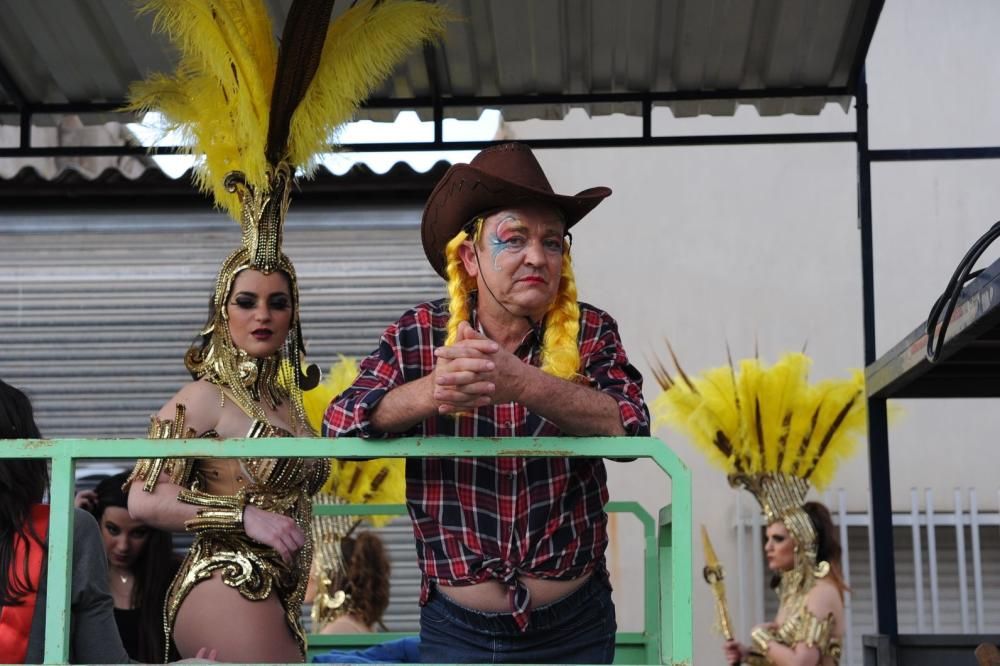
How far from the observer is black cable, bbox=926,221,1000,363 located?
4242mm

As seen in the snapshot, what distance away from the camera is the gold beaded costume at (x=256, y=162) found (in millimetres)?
4422

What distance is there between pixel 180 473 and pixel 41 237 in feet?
25.9

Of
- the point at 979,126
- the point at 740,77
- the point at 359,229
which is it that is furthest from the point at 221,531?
the point at 979,126

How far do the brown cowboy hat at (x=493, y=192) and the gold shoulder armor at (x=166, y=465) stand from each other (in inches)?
38.4

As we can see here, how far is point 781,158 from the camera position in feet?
38.4

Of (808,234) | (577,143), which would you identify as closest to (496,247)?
(577,143)

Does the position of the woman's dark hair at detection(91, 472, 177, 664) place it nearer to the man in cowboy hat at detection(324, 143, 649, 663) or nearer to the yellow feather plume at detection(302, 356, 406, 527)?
the yellow feather plume at detection(302, 356, 406, 527)

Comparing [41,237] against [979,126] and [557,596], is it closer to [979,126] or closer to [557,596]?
[979,126]

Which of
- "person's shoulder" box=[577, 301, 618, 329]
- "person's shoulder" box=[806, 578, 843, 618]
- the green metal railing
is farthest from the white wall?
the green metal railing

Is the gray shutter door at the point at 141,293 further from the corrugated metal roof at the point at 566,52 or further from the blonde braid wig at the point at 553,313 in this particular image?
the blonde braid wig at the point at 553,313

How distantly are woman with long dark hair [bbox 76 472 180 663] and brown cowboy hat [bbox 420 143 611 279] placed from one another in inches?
117

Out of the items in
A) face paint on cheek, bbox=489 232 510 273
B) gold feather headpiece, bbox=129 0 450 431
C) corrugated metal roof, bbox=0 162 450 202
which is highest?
corrugated metal roof, bbox=0 162 450 202

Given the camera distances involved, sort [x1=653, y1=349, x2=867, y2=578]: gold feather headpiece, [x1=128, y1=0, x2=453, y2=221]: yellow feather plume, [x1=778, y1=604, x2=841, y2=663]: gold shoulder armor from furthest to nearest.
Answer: [x1=653, y1=349, x2=867, y2=578]: gold feather headpiece
[x1=778, y1=604, x2=841, y2=663]: gold shoulder armor
[x1=128, y1=0, x2=453, y2=221]: yellow feather plume

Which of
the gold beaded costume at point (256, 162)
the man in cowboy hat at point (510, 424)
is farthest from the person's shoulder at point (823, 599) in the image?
the man in cowboy hat at point (510, 424)
